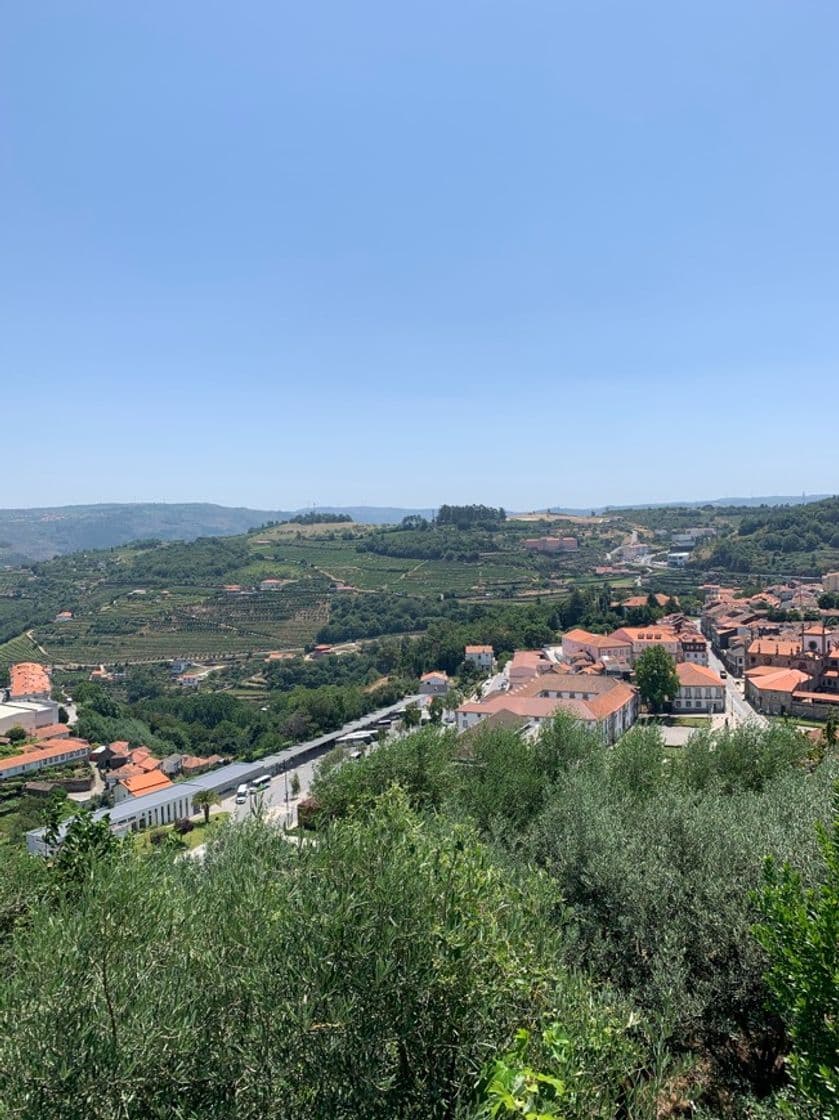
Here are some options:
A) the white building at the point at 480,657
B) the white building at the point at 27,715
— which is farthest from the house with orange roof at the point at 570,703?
the white building at the point at 27,715

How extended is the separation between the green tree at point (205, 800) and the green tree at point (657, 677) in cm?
2905

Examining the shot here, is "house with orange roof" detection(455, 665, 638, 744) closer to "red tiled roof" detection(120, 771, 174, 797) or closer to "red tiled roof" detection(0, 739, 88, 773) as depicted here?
"red tiled roof" detection(120, 771, 174, 797)

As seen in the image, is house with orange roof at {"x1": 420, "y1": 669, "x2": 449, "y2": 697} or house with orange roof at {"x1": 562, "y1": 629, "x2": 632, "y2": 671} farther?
house with orange roof at {"x1": 420, "y1": 669, "x2": 449, "y2": 697}

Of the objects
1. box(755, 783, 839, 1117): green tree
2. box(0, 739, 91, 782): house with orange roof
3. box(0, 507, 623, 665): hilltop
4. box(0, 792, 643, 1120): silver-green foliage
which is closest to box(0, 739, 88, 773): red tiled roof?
box(0, 739, 91, 782): house with orange roof

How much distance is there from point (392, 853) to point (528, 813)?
467 inches

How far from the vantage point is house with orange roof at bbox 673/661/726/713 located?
46344mm

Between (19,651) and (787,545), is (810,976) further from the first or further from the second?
(787,545)

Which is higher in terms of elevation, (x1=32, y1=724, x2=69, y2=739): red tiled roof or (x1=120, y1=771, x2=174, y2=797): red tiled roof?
(x1=120, y1=771, x2=174, y2=797): red tiled roof

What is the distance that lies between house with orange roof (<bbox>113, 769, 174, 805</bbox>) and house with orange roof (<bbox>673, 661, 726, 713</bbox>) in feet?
116

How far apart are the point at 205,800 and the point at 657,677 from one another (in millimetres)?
30184

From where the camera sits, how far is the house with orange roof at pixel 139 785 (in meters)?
42.9

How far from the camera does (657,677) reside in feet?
151

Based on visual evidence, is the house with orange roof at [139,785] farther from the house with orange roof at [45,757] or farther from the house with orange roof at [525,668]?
the house with orange roof at [525,668]

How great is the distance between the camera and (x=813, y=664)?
48.9 meters
